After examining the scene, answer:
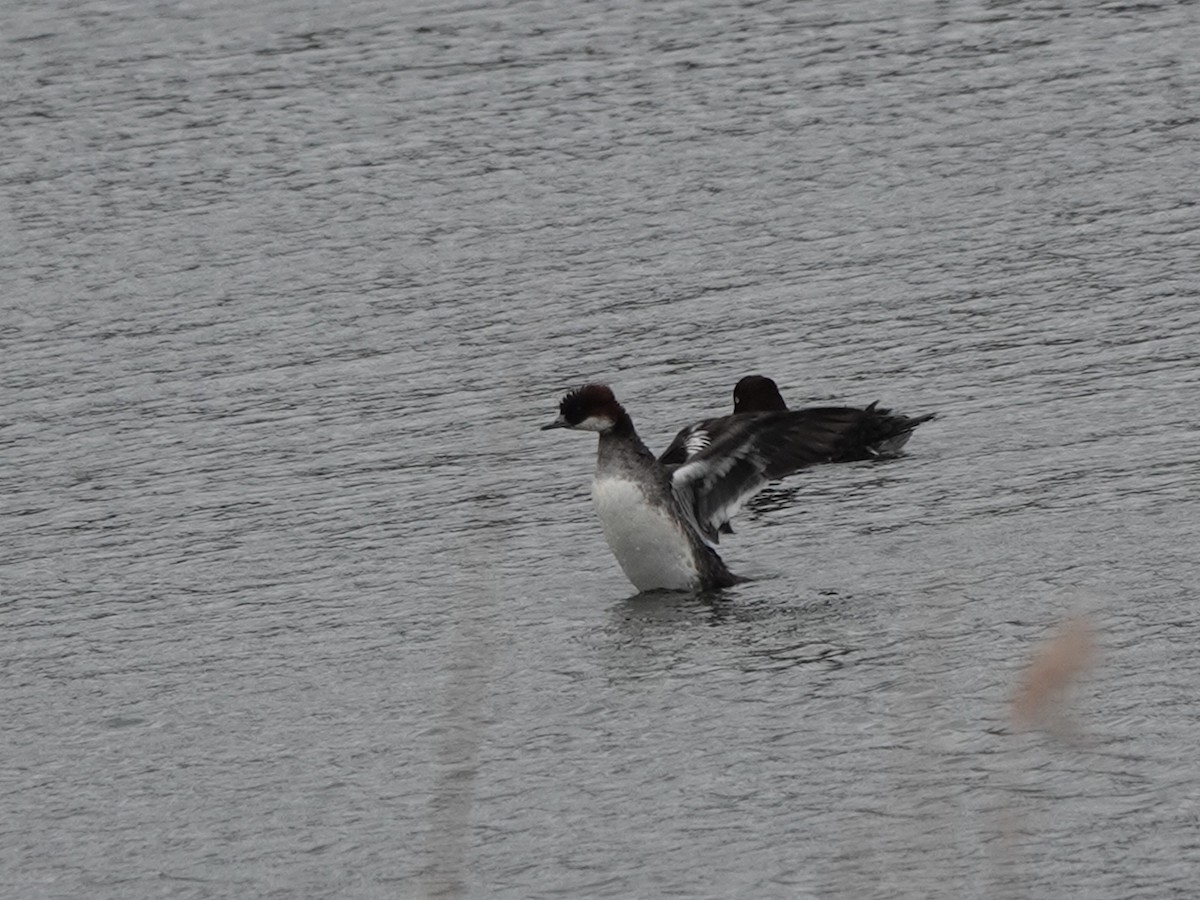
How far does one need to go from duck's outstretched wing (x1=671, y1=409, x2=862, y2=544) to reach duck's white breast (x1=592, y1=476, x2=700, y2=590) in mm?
206

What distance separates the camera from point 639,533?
12648 millimetres

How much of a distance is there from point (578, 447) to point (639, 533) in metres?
3.23

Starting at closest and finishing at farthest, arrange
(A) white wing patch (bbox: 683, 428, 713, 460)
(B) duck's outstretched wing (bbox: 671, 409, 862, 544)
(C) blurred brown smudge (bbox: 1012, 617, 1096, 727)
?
(C) blurred brown smudge (bbox: 1012, 617, 1096, 727)
(B) duck's outstretched wing (bbox: 671, 409, 862, 544)
(A) white wing patch (bbox: 683, 428, 713, 460)

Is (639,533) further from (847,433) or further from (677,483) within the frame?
(847,433)

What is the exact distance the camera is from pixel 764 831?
29.8ft

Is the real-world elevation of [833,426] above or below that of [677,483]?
above

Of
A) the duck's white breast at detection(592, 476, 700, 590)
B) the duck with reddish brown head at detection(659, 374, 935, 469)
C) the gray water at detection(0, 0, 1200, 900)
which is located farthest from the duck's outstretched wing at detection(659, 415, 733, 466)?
the gray water at detection(0, 0, 1200, 900)

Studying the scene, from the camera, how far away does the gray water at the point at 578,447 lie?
9.38 m

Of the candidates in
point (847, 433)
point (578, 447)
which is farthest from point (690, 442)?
point (578, 447)

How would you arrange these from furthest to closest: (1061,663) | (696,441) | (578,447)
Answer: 1. (578,447)
2. (696,441)
3. (1061,663)

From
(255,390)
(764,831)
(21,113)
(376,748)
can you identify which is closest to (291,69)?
(21,113)

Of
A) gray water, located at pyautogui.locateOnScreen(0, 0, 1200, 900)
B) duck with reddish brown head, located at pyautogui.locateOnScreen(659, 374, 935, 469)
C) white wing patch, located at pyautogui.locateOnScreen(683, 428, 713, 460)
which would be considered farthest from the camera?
white wing patch, located at pyautogui.locateOnScreen(683, 428, 713, 460)

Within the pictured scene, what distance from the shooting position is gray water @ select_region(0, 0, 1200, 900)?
938 centimetres

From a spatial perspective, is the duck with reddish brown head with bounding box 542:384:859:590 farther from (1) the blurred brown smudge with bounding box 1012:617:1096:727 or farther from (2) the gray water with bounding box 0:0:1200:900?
(1) the blurred brown smudge with bounding box 1012:617:1096:727
